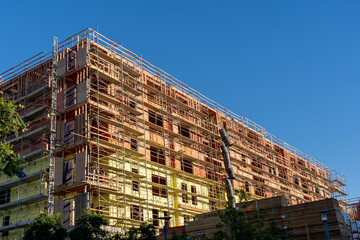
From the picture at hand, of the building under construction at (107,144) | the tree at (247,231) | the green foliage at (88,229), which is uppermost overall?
the building under construction at (107,144)

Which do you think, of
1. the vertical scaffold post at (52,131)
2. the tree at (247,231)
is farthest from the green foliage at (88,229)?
the tree at (247,231)

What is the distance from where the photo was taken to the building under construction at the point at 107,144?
107 ft

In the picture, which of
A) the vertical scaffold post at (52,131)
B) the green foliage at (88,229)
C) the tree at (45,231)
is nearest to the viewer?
the green foliage at (88,229)

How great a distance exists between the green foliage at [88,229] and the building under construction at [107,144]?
385 centimetres

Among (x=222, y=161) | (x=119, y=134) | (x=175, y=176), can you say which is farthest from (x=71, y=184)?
(x=222, y=161)

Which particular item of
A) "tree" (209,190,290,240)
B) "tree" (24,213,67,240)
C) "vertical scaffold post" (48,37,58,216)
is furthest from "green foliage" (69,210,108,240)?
"tree" (209,190,290,240)

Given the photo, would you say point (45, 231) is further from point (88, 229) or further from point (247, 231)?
point (247, 231)

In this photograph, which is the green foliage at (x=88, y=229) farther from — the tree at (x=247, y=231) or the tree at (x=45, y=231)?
the tree at (x=247, y=231)

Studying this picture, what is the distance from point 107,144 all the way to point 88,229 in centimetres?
902

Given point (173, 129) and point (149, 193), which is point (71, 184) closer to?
point (149, 193)

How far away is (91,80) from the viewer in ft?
118

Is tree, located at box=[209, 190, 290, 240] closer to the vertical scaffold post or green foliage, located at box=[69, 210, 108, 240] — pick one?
green foliage, located at box=[69, 210, 108, 240]

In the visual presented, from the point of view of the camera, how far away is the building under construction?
1280 inches

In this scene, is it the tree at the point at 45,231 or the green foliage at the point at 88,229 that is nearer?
the green foliage at the point at 88,229
